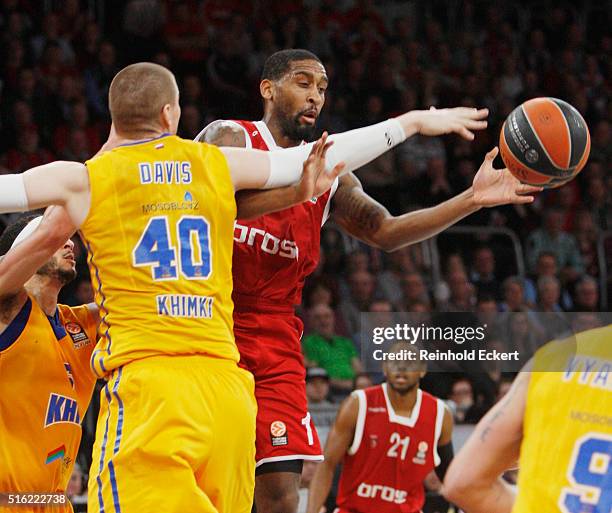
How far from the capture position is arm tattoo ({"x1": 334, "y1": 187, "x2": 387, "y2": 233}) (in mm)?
5297

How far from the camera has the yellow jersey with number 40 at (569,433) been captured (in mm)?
2494

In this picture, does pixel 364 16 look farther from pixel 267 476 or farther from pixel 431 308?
pixel 267 476

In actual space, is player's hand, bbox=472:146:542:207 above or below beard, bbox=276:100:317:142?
below

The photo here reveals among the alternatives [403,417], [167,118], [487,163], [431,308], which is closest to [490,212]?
[431,308]

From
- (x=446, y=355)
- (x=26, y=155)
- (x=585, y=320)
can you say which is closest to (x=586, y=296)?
(x=585, y=320)

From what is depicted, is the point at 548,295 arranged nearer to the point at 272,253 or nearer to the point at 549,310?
the point at 549,310

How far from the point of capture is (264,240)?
16.5 ft

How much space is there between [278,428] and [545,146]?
172 centimetres

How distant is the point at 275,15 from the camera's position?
12.7 m

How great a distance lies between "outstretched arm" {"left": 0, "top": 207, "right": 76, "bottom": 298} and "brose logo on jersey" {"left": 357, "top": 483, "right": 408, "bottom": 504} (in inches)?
149

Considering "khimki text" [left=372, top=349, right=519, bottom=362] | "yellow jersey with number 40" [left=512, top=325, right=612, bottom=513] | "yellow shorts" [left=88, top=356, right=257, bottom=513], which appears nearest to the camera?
"yellow jersey with number 40" [left=512, top=325, right=612, bottom=513]

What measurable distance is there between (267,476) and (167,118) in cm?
184

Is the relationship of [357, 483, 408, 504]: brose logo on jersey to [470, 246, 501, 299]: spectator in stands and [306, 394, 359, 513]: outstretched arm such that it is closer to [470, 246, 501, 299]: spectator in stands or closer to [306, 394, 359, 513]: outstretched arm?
[306, 394, 359, 513]: outstretched arm

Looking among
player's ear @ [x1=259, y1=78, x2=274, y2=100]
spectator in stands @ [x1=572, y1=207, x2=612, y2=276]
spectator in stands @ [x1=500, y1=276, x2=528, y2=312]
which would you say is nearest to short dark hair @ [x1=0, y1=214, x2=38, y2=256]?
player's ear @ [x1=259, y1=78, x2=274, y2=100]
